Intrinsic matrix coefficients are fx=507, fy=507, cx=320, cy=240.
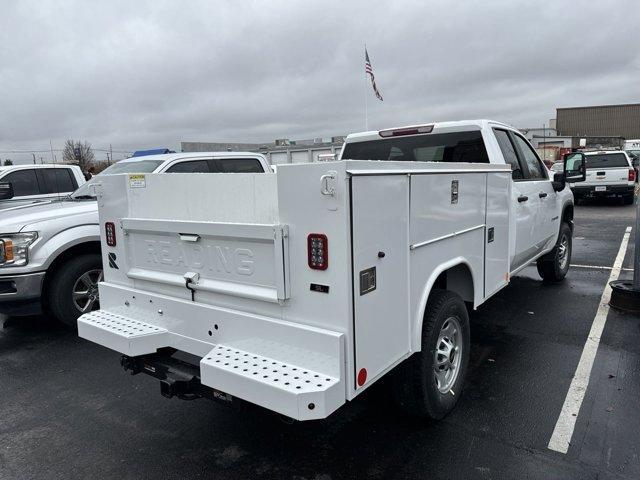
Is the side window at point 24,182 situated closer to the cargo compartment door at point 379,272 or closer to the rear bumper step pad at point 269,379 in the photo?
the rear bumper step pad at point 269,379

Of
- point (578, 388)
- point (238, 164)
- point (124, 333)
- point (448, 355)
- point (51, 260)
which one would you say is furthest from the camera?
point (238, 164)

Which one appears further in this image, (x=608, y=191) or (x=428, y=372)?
(x=608, y=191)

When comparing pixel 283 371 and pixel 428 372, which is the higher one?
pixel 283 371

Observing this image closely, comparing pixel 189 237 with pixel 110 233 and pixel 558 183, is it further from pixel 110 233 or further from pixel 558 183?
pixel 558 183

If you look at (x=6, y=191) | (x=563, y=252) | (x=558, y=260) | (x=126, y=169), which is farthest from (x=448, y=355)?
(x=6, y=191)

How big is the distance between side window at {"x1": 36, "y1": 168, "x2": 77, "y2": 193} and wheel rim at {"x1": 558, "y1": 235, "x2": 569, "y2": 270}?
7943 mm

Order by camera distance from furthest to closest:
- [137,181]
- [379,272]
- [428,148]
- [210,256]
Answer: [428,148]
[137,181]
[210,256]
[379,272]

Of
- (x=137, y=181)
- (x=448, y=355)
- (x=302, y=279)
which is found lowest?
(x=448, y=355)

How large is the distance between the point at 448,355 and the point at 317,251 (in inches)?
61.0

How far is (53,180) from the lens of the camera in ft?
28.8

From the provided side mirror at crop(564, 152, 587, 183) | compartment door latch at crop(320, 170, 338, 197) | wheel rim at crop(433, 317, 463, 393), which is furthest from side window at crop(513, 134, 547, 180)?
compartment door latch at crop(320, 170, 338, 197)

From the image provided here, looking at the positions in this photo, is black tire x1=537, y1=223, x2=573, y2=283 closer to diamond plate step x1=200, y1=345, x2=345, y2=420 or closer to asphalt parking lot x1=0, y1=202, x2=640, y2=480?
asphalt parking lot x1=0, y1=202, x2=640, y2=480

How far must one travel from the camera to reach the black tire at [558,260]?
22.5 feet

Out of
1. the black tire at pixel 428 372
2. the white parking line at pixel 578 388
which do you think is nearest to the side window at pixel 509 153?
the white parking line at pixel 578 388
